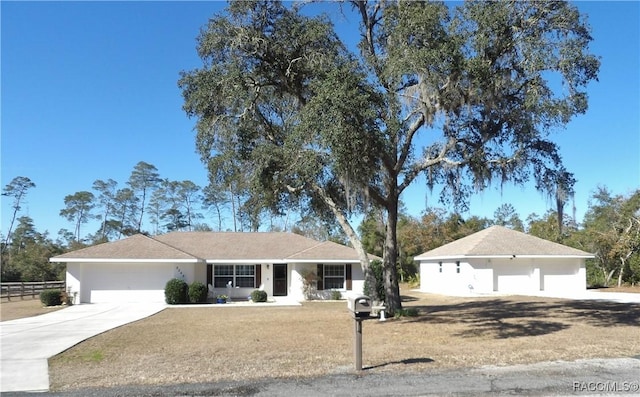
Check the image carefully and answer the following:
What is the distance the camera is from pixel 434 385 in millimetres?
7480

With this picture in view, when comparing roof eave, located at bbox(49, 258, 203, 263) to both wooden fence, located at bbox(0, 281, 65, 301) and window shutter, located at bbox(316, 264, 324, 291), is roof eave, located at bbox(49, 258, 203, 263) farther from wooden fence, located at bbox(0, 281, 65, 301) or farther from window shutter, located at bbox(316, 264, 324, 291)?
window shutter, located at bbox(316, 264, 324, 291)

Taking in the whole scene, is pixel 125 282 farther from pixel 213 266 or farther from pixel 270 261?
pixel 270 261

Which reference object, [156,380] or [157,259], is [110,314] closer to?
[157,259]

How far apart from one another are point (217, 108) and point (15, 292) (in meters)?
22.5

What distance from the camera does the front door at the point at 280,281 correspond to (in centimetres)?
3123

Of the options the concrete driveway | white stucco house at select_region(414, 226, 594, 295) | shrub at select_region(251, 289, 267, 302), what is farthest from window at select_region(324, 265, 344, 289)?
the concrete driveway

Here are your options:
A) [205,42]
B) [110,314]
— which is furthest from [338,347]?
[110,314]

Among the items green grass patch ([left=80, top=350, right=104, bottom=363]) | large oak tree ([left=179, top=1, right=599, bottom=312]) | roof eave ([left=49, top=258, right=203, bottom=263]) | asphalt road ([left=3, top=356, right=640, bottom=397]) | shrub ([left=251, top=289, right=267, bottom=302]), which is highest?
large oak tree ([left=179, top=1, right=599, bottom=312])

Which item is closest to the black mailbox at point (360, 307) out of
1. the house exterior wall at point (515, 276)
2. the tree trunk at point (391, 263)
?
the tree trunk at point (391, 263)

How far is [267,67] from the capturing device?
16547mm

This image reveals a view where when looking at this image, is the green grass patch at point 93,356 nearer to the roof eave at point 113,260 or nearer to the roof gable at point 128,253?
the roof eave at point 113,260

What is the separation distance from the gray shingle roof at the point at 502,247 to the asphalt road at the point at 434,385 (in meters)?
24.7

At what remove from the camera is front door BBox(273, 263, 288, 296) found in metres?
31.2

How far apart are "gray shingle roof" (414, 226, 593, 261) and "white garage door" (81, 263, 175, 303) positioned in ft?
60.2
